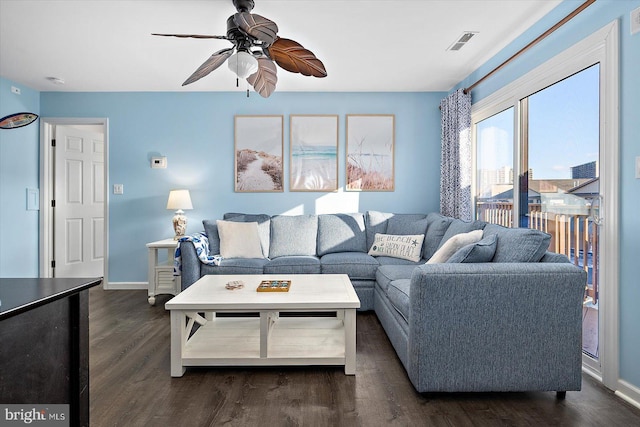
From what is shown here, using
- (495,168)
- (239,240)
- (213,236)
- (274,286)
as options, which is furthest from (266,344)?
(495,168)

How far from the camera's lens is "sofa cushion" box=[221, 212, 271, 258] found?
4.15 m

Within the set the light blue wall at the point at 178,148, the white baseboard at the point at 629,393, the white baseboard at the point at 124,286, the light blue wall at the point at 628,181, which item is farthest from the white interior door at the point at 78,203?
the white baseboard at the point at 629,393

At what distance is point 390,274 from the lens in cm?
315

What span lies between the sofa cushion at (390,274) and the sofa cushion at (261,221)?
1321mm

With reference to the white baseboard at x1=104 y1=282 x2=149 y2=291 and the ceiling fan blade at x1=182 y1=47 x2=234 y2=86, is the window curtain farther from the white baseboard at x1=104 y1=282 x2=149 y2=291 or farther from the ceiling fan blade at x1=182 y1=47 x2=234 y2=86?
the white baseboard at x1=104 y1=282 x2=149 y2=291

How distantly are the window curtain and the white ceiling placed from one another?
13.0 inches

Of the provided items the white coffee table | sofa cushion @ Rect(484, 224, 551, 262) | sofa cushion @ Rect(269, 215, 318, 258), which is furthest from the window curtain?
the white coffee table

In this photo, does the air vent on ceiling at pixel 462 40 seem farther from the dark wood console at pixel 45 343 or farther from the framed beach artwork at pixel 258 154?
the dark wood console at pixel 45 343

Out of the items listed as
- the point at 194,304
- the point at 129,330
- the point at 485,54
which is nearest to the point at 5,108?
the point at 129,330

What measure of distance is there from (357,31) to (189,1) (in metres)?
1.27

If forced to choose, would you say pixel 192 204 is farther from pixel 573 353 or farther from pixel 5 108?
pixel 573 353

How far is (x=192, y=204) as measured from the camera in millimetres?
4590

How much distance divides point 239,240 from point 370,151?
193 cm

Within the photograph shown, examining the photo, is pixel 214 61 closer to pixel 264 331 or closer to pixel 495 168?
pixel 264 331
